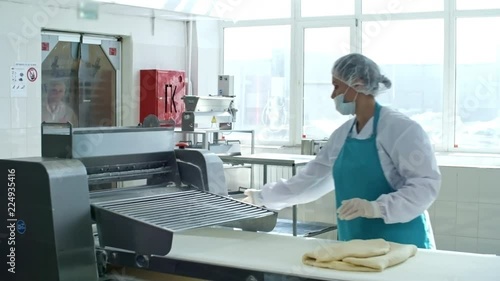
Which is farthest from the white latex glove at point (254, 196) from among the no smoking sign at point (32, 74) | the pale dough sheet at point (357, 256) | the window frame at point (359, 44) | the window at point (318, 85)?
the window at point (318, 85)

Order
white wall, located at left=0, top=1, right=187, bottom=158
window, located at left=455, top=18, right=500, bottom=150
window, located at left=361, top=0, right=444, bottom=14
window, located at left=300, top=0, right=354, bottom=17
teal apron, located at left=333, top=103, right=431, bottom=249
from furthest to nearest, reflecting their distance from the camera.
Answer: window, located at left=300, top=0, right=354, bottom=17 → window, located at left=361, top=0, right=444, bottom=14 → window, located at left=455, top=18, right=500, bottom=150 → white wall, located at left=0, top=1, right=187, bottom=158 → teal apron, located at left=333, top=103, right=431, bottom=249

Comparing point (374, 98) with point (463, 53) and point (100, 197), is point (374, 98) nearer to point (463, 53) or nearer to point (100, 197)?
point (100, 197)

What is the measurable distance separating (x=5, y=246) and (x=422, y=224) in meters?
1.46

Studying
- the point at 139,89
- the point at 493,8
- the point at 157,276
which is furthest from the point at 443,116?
the point at 157,276

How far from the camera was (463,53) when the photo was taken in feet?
19.6

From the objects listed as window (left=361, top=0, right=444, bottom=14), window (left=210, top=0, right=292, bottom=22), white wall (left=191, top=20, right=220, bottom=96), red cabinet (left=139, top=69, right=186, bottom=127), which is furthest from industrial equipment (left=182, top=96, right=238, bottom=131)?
window (left=361, top=0, right=444, bottom=14)

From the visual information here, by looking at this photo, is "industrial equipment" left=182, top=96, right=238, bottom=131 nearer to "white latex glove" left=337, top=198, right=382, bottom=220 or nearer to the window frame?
the window frame

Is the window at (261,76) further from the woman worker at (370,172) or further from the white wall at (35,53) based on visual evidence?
the woman worker at (370,172)

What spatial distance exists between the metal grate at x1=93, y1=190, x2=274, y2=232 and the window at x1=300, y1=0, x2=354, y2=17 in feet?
14.9

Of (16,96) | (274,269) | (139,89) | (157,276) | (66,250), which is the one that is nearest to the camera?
(274,269)

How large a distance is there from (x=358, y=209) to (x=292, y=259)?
1.45ft

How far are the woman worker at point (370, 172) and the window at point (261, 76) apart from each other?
4.22m

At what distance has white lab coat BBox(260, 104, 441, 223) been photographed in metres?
2.27

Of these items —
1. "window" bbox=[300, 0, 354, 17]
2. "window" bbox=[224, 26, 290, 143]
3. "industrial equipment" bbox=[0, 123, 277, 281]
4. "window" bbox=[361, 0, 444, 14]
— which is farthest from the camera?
"window" bbox=[224, 26, 290, 143]
